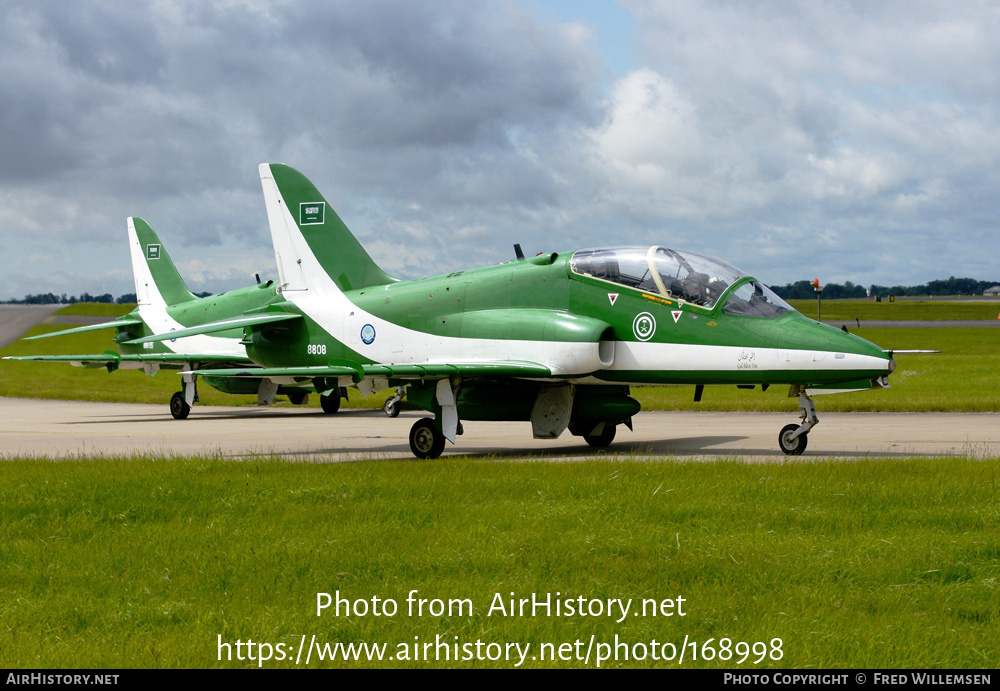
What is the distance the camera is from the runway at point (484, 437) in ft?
48.6

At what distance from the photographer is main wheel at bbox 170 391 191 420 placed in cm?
2461

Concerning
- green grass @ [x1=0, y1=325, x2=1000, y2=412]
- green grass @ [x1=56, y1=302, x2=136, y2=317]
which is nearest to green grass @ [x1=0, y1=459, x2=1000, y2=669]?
green grass @ [x1=0, y1=325, x2=1000, y2=412]

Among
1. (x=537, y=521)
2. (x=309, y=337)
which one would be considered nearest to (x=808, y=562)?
(x=537, y=521)

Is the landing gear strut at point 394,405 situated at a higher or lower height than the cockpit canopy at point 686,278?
lower

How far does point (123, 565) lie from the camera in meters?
6.96

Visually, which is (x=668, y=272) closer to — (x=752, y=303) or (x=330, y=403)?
(x=752, y=303)

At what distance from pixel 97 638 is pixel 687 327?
9789 millimetres

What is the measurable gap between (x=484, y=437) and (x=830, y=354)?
26.6 ft

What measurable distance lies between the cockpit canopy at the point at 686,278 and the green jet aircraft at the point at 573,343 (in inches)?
0.7

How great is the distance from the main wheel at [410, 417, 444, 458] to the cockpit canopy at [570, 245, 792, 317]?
3.33 meters

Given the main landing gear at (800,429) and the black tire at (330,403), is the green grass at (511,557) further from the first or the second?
the black tire at (330,403)

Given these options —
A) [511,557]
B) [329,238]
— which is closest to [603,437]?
[329,238]

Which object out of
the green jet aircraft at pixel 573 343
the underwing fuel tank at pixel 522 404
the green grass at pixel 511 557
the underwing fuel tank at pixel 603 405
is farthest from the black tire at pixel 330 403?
the green grass at pixel 511 557
